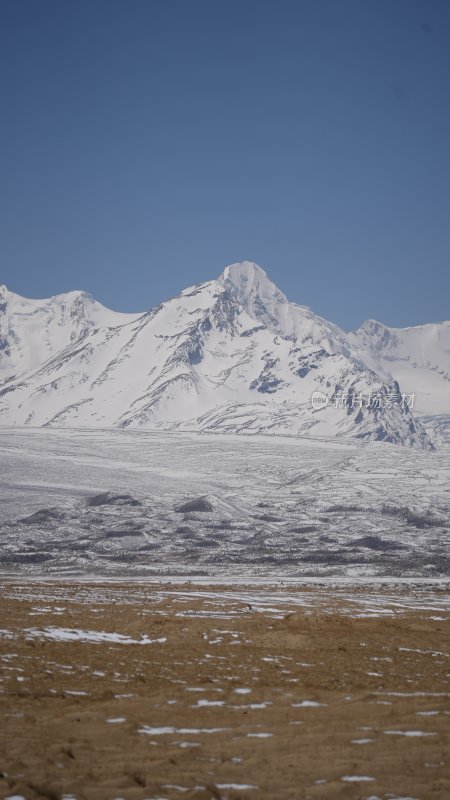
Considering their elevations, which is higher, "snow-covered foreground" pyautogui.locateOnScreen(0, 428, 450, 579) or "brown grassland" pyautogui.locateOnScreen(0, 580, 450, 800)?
"brown grassland" pyautogui.locateOnScreen(0, 580, 450, 800)

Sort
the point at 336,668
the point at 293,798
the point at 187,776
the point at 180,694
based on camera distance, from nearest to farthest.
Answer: the point at 293,798
the point at 187,776
the point at 180,694
the point at 336,668

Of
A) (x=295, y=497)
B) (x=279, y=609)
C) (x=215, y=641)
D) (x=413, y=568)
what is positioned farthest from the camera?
(x=295, y=497)

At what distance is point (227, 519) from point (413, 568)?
50.9m

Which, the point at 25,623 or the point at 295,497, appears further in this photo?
the point at 295,497

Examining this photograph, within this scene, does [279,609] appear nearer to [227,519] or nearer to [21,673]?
[21,673]

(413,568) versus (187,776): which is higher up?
(187,776)

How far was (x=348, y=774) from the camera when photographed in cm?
1603

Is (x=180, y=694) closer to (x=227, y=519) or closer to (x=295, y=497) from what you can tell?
→ (x=227, y=519)

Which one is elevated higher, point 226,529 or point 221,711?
point 221,711

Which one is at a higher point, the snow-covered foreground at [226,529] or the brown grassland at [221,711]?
the brown grassland at [221,711]

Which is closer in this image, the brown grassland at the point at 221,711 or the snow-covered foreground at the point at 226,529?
the brown grassland at the point at 221,711

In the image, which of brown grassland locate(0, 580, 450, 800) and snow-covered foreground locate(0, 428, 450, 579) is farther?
snow-covered foreground locate(0, 428, 450, 579)

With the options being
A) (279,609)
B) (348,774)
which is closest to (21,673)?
(348,774)

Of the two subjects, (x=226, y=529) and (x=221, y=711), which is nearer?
(x=221, y=711)
